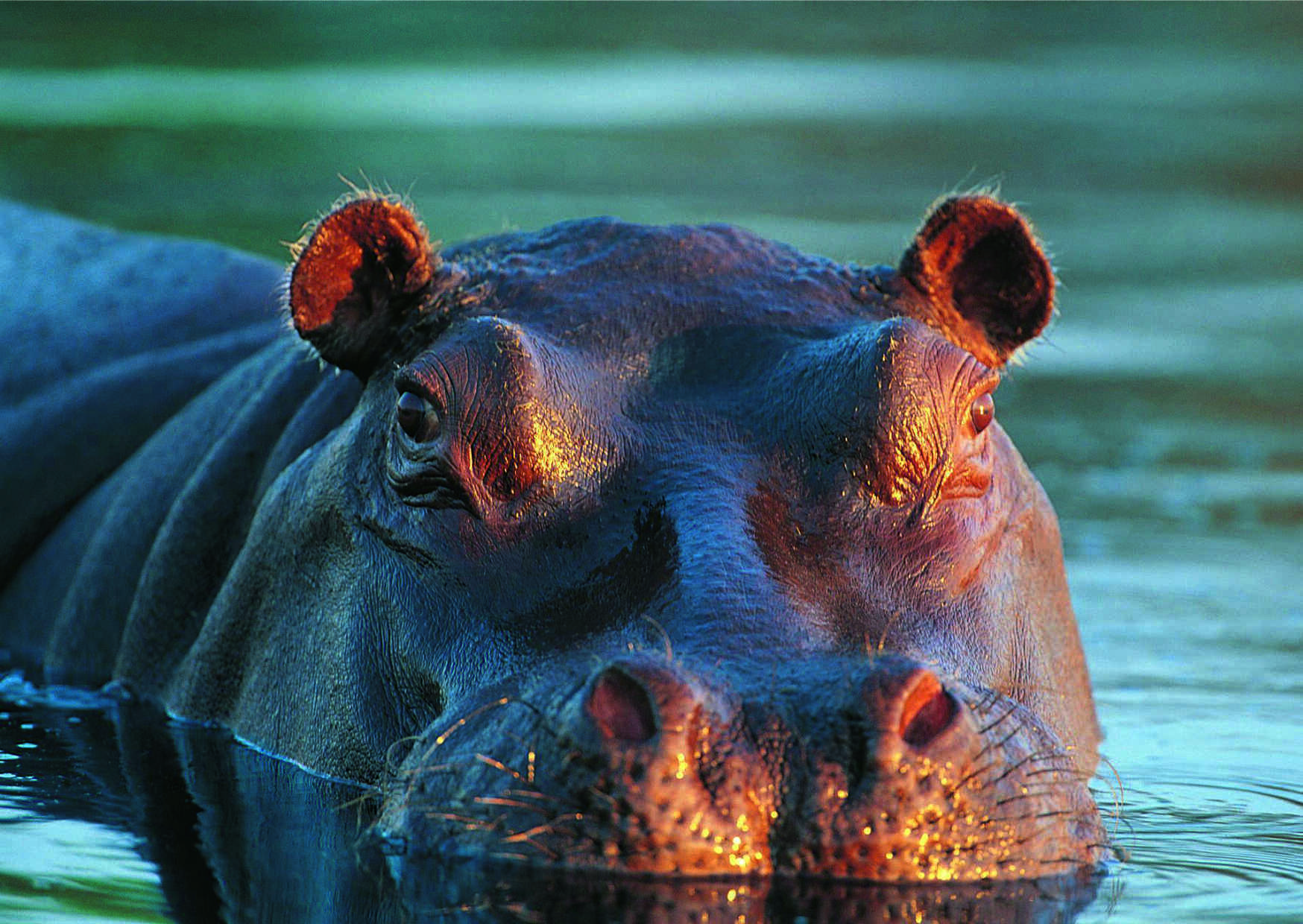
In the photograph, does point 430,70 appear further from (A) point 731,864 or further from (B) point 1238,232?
(A) point 731,864

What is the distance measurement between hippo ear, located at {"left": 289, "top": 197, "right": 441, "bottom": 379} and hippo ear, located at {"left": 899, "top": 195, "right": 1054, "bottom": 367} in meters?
1.11

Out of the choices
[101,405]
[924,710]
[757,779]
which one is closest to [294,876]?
[757,779]

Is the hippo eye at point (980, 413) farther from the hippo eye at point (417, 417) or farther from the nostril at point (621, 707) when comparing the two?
the nostril at point (621, 707)

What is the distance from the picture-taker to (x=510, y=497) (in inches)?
190

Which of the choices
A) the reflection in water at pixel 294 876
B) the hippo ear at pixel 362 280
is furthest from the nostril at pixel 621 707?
the hippo ear at pixel 362 280

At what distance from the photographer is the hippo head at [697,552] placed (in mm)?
3982

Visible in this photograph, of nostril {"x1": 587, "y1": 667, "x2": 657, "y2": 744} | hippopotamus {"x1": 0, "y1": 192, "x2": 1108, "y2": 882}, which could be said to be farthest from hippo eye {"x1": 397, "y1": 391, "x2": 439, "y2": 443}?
nostril {"x1": 587, "y1": 667, "x2": 657, "y2": 744}

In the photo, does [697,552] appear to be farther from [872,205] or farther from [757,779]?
[872,205]

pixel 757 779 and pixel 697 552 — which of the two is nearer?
pixel 757 779

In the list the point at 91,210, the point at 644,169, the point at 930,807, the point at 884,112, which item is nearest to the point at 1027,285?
the point at 930,807

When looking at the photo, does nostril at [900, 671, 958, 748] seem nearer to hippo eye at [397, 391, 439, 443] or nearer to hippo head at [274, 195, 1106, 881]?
hippo head at [274, 195, 1106, 881]

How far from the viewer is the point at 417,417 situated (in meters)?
5.00

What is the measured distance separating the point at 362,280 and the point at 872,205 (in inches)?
425

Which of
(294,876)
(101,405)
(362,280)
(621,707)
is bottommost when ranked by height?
(294,876)
